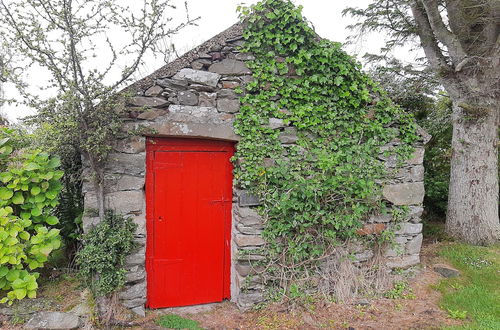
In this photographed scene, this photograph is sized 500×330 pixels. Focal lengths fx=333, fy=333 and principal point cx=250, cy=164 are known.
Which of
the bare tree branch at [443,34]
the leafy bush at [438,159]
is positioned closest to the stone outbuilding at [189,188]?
the bare tree branch at [443,34]

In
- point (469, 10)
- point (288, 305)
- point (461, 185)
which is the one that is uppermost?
point (469, 10)

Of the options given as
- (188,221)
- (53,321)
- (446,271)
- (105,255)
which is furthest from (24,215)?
(446,271)

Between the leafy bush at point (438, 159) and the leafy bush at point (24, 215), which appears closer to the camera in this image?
the leafy bush at point (24, 215)

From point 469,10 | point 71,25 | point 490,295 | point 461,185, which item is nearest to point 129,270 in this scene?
point 71,25

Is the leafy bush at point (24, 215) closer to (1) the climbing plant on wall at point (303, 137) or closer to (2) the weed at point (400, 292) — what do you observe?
(1) the climbing plant on wall at point (303, 137)

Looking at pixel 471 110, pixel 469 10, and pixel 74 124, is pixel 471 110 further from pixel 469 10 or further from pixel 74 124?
pixel 74 124

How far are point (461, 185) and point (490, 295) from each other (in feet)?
6.43

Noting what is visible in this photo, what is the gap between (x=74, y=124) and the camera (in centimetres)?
333

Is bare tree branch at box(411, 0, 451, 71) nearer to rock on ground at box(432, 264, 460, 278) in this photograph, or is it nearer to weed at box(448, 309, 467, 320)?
rock on ground at box(432, 264, 460, 278)

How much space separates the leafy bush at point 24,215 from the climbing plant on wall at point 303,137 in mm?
2118

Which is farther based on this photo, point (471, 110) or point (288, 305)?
point (471, 110)

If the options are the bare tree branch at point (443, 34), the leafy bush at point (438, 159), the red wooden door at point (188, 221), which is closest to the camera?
the red wooden door at point (188, 221)

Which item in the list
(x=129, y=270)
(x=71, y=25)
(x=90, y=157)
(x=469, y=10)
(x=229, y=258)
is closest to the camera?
(x=71, y=25)

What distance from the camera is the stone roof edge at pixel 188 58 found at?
3.80 m
